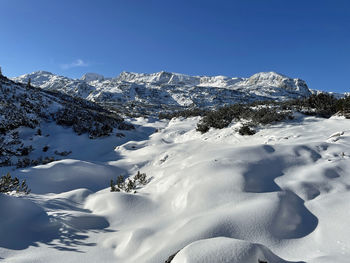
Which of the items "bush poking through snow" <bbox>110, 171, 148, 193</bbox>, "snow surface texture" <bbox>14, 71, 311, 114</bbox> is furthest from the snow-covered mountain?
"snow surface texture" <bbox>14, 71, 311, 114</bbox>

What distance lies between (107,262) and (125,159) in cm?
704

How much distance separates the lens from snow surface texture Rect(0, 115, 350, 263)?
8.40 feet

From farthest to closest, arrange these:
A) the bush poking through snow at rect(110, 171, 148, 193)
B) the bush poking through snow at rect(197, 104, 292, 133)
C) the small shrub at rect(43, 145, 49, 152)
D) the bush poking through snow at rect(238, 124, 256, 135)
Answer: the small shrub at rect(43, 145, 49, 152)
the bush poking through snow at rect(197, 104, 292, 133)
the bush poking through snow at rect(238, 124, 256, 135)
the bush poking through snow at rect(110, 171, 148, 193)

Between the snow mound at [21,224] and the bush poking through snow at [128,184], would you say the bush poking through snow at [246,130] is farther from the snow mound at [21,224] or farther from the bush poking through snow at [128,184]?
the snow mound at [21,224]

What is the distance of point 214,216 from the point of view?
125 inches

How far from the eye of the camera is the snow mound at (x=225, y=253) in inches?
77.1

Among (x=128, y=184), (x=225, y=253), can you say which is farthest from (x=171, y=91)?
(x=225, y=253)

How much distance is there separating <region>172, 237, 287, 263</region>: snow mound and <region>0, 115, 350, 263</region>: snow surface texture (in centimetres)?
1

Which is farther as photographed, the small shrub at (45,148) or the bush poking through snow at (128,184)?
the small shrub at (45,148)

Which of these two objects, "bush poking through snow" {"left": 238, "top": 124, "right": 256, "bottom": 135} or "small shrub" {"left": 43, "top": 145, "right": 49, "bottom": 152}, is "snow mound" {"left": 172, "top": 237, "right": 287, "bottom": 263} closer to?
"bush poking through snow" {"left": 238, "top": 124, "right": 256, "bottom": 135}

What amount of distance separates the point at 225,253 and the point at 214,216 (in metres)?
1.17

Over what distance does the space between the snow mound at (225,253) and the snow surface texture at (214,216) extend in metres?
0.01

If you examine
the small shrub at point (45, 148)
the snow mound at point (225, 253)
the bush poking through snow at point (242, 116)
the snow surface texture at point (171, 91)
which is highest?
the snow surface texture at point (171, 91)

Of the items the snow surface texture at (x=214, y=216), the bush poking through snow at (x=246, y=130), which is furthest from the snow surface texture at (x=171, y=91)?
the snow surface texture at (x=214, y=216)
